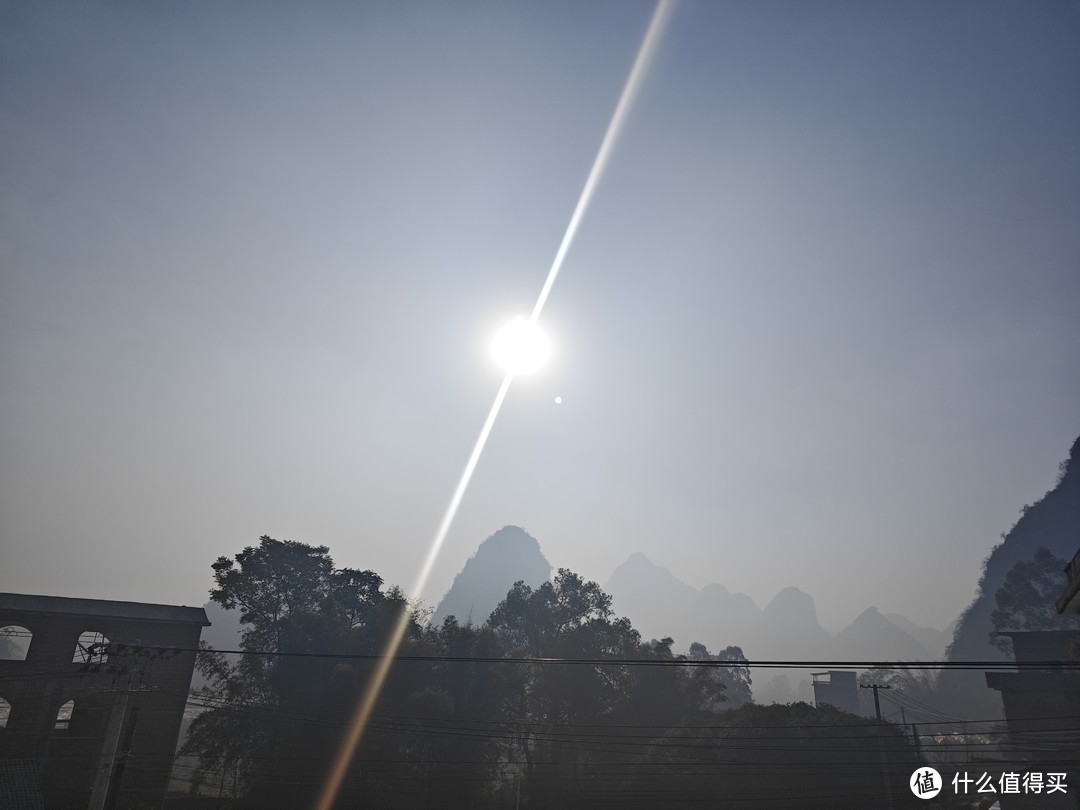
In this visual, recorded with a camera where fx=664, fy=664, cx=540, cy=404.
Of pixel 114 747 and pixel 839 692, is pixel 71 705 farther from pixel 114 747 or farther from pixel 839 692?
pixel 839 692

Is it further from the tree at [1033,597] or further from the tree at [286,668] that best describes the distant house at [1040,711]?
the tree at [1033,597]

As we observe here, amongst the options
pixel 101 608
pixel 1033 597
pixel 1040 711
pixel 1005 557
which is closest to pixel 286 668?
pixel 101 608

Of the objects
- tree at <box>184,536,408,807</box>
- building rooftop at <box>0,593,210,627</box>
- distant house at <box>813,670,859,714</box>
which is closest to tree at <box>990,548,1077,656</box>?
distant house at <box>813,670,859,714</box>

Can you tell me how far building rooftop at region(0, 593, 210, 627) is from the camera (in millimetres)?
44406

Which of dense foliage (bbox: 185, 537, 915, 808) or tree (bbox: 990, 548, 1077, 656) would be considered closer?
dense foliage (bbox: 185, 537, 915, 808)

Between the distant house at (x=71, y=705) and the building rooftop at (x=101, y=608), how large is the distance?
0.06m

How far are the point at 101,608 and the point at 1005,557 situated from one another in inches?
6117

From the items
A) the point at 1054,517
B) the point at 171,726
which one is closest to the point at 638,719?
the point at 171,726

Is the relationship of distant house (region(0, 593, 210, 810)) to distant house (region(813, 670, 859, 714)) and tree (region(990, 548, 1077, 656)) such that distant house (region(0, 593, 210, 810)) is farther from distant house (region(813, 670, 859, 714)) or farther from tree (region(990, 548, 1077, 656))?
distant house (region(813, 670, 859, 714))

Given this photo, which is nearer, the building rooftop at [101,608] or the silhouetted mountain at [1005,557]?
the building rooftop at [101,608]

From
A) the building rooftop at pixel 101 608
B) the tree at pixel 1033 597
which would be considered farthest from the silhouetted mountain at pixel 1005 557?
the building rooftop at pixel 101 608

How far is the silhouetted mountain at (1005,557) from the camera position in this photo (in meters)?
116

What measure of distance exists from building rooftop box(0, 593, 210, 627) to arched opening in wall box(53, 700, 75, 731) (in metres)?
5.79

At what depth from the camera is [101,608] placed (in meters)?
46.5
